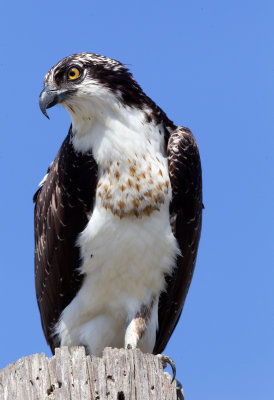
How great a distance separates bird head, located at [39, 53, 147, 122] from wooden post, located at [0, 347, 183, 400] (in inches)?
102

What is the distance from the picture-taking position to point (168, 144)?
7.13m

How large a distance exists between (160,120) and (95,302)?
69.3 inches

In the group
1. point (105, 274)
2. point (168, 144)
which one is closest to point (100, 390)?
point (105, 274)

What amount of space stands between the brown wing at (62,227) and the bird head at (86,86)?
445 millimetres

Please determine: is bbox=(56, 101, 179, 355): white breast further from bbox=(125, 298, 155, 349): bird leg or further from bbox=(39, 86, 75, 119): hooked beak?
bbox=(39, 86, 75, 119): hooked beak

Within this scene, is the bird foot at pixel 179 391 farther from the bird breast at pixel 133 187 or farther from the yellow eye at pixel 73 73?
the yellow eye at pixel 73 73

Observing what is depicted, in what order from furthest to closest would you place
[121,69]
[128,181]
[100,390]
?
[121,69], [128,181], [100,390]

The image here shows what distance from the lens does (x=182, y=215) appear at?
7.12m

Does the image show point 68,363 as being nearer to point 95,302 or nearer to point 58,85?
point 95,302

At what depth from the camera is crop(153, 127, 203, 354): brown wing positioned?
7018 mm

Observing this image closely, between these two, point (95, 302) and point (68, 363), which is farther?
point (95, 302)

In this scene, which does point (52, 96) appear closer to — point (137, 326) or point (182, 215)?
point (182, 215)

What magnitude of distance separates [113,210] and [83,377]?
2.09 m

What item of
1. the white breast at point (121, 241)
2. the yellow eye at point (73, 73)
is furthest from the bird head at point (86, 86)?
the white breast at point (121, 241)
